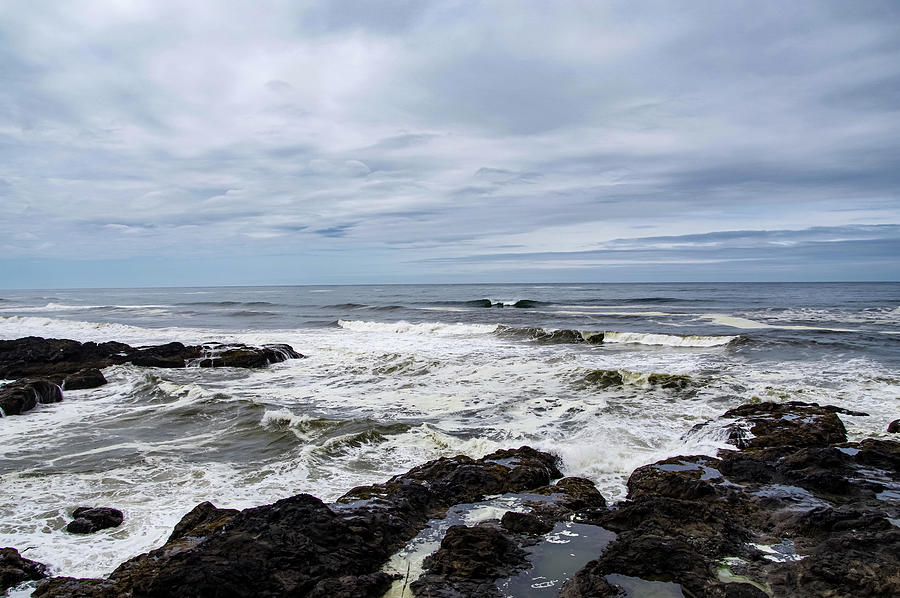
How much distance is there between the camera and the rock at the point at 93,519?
578 centimetres

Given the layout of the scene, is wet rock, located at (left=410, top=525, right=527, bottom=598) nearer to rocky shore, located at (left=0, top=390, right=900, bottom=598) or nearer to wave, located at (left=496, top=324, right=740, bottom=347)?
rocky shore, located at (left=0, top=390, right=900, bottom=598)

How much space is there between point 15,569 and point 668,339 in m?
22.2

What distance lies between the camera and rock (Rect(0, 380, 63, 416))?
11336 mm

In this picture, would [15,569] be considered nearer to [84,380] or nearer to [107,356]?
[84,380]

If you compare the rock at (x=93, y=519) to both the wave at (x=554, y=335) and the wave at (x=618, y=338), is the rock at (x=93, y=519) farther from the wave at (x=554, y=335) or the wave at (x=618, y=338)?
the wave at (x=618, y=338)

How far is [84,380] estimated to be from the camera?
1435 centimetres

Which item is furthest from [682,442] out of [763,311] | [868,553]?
[763,311]

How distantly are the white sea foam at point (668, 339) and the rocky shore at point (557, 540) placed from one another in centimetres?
1511

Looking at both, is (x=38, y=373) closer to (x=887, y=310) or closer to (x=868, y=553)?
(x=868, y=553)

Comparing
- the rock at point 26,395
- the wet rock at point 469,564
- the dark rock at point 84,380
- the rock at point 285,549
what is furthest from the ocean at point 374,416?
the wet rock at point 469,564

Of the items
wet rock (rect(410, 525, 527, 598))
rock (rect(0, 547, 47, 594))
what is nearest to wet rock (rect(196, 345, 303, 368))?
rock (rect(0, 547, 47, 594))

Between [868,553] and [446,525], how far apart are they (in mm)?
3769

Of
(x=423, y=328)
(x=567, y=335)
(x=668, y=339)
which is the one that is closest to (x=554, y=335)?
(x=567, y=335)

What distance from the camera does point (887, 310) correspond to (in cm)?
3488
